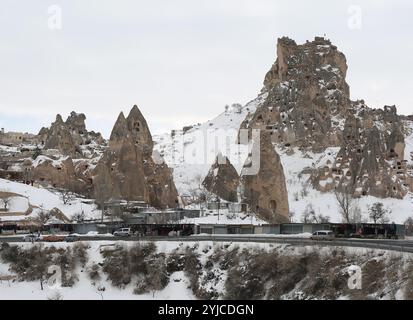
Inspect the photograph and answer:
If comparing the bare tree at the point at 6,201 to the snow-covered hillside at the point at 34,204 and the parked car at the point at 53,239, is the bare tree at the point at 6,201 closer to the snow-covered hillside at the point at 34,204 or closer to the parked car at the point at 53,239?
the snow-covered hillside at the point at 34,204

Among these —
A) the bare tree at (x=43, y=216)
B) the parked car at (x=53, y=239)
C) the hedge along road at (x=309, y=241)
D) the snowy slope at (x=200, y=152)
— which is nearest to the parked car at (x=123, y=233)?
the hedge along road at (x=309, y=241)

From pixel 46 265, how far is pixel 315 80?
129 m

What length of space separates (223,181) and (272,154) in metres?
11.7

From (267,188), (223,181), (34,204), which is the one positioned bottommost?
A: (34,204)

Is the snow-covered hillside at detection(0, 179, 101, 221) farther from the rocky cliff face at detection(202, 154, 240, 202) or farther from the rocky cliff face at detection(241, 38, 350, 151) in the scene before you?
the rocky cliff face at detection(241, 38, 350, 151)

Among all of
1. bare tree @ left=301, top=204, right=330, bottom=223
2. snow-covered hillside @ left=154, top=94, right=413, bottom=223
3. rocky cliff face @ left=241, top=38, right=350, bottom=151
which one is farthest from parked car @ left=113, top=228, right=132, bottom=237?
rocky cliff face @ left=241, top=38, right=350, bottom=151

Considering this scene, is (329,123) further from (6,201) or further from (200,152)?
(6,201)

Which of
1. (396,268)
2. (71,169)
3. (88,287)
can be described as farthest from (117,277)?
(71,169)

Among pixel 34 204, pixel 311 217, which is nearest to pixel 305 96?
pixel 311 217

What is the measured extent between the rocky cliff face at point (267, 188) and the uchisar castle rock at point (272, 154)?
12cm

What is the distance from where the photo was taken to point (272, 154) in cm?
7744

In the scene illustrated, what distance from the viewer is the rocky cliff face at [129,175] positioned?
79.6m

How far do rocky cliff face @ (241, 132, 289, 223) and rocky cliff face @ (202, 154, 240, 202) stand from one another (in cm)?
732
